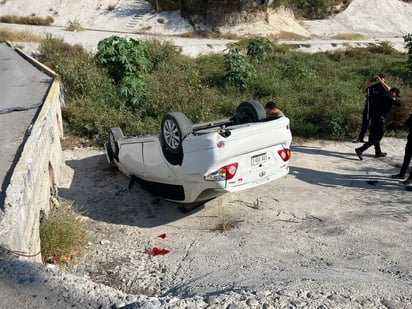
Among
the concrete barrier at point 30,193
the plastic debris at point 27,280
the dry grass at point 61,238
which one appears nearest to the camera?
the plastic debris at point 27,280

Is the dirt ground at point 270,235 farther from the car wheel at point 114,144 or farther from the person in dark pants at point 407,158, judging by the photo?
the car wheel at point 114,144

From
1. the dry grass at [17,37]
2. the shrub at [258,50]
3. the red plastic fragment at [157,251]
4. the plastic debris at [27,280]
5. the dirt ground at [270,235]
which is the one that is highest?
the dry grass at [17,37]

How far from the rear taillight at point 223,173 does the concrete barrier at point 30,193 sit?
A: 2263 millimetres

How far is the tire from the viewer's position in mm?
6051

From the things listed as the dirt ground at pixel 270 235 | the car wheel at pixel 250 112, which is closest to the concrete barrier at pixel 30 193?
the dirt ground at pixel 270 235

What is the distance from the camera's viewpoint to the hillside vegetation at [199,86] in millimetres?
10711

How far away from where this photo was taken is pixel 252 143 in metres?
5.86

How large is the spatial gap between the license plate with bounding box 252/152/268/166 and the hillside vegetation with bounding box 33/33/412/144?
4.52 metres

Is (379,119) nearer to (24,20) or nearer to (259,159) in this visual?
(259,159)

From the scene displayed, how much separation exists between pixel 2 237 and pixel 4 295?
647mm

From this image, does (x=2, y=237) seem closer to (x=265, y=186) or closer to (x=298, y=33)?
(x=265, y=186)

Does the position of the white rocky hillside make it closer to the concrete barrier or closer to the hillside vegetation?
the hillside vegetation

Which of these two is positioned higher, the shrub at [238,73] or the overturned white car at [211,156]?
the shrub at [238,73]

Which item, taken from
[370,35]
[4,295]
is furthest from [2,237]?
[370,35]
